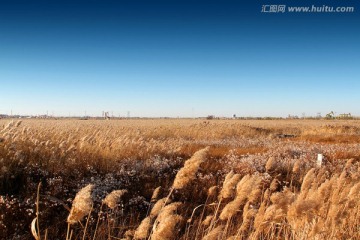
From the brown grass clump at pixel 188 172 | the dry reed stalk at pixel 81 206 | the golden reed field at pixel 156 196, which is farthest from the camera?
the golden reed field at pixel 156 196

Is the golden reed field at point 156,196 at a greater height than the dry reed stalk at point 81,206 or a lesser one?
lesser

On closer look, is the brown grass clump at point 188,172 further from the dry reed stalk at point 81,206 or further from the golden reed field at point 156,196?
the dry reed stalk at point 81,206

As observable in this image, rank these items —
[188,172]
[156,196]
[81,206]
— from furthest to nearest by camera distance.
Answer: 1. [156,196]
2. [188,172]
3. [81,206]

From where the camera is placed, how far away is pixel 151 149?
1019 cm

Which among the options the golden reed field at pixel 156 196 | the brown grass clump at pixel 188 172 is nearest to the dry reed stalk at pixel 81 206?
the golden reed field at pixel 156 196

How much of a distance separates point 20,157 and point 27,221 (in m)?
1.94

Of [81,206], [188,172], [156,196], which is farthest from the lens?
[156,196]

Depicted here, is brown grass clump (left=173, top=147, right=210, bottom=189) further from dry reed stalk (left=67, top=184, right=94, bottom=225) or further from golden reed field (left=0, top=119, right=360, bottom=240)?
A: dry reed stalk (left=67, top=184, right=94, bottom=225)

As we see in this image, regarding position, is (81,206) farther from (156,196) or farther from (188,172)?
(156,196)

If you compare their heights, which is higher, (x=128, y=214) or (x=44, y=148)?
(x=44, y=148)

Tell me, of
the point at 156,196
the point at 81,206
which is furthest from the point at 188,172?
the point at 156,196

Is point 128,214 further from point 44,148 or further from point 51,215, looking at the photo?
point 44,148

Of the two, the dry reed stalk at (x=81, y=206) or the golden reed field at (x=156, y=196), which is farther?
the golden reed field at (x=156, y=196)

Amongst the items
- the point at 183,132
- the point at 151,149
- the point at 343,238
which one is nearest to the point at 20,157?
the point at 151,149
